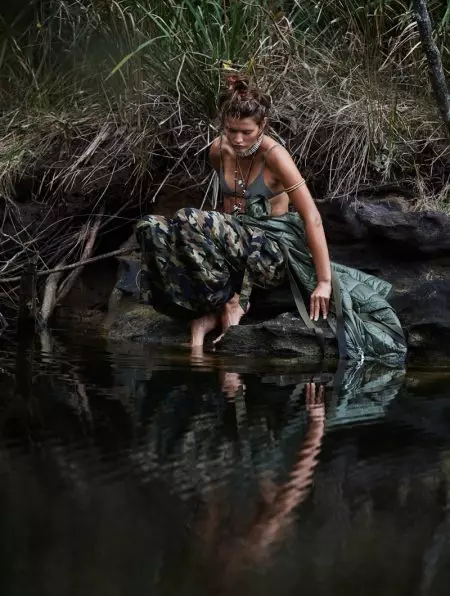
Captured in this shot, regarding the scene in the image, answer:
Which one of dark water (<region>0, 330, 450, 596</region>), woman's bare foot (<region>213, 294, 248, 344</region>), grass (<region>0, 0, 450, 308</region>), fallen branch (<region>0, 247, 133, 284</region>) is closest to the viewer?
dark water (<region>0, 330, 450, 596</region>)

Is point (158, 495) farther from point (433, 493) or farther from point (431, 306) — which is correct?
point (431, 306)

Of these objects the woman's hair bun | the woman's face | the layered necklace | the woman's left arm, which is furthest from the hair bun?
the woman's left arm

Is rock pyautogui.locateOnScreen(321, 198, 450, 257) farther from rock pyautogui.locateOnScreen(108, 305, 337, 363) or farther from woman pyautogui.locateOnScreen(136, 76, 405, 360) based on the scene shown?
rock pyautogui.locateOnScreen(108, 305, 337, 363)

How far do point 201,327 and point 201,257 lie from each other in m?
0.35

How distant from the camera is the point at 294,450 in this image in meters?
2.24

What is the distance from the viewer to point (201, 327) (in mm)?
4422

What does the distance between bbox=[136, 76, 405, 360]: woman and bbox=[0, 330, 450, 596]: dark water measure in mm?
895

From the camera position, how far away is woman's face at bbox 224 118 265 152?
421 cm

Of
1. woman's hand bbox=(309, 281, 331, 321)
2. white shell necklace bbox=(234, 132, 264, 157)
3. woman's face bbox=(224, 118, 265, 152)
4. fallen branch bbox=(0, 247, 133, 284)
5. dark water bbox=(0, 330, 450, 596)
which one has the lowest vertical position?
dark water bbox=(0, 330, 450, 596)

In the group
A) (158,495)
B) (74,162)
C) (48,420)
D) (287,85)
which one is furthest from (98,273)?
(158,495)

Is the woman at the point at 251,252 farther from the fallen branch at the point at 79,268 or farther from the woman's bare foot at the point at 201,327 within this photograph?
the fallen branch at the point at 79,268

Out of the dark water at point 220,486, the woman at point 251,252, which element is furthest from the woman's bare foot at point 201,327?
the dark water at point 220,486

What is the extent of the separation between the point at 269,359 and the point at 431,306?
83 centimetres

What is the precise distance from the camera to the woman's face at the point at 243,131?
4.21 metres
